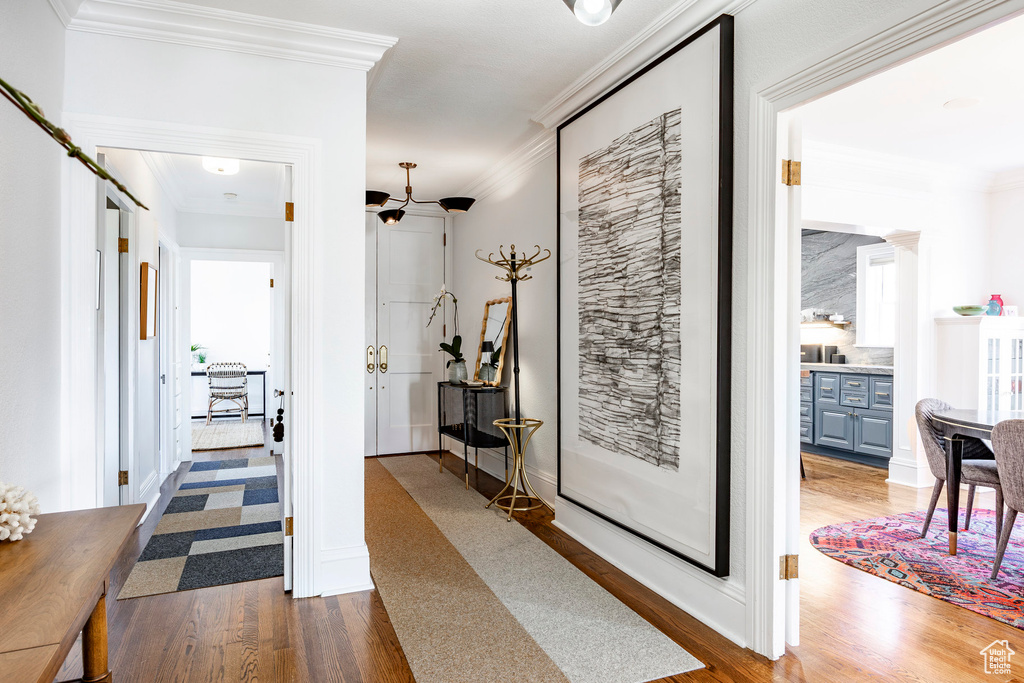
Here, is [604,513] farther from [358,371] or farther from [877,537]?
[877,537]

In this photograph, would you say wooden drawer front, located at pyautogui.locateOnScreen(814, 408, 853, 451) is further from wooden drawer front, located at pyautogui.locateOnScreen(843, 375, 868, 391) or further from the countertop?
the countertop

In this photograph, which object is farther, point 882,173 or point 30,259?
point 882,173

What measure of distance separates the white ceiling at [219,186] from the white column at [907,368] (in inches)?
194

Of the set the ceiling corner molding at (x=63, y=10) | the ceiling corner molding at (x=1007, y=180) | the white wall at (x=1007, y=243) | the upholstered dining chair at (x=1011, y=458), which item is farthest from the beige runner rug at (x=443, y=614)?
the ceiling corner molding at (x=1007, y=180)

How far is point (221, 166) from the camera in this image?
468 centimetres

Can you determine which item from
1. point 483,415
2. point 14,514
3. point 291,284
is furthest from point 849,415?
point 14,514

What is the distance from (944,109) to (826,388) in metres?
3.26

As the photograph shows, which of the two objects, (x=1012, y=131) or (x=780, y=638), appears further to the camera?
(x=1012, y=131)

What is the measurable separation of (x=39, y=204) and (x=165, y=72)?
0.81 m

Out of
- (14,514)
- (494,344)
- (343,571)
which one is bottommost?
(343,571)

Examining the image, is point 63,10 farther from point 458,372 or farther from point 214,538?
point 458,372

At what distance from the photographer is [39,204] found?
7.37ft

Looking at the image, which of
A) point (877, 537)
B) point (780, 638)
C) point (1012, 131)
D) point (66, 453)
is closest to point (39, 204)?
point (66, 453)

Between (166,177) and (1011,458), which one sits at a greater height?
(166,177)
